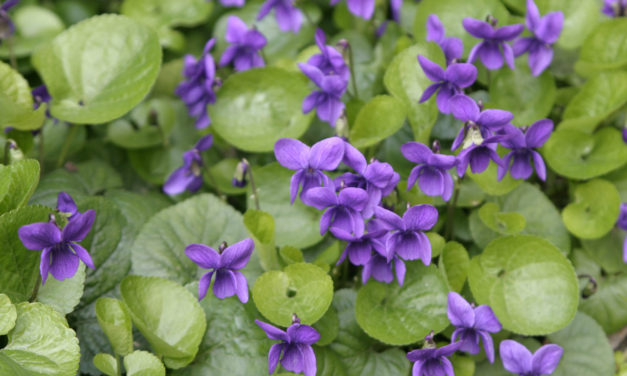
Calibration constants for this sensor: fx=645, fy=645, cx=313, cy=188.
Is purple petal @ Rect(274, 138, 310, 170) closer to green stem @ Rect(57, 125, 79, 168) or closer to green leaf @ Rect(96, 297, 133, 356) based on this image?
green leaf @ Rect(96, 297, 133, 356)

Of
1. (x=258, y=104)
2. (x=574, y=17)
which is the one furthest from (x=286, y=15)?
(x=574, y=17)

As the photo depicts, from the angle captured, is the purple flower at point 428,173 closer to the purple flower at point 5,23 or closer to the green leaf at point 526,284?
the green leaf at point 526,284

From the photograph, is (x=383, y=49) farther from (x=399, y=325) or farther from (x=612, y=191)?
(x=399, y=325)

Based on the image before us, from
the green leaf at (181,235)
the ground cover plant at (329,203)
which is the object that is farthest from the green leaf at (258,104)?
the green leaf at (181,235)

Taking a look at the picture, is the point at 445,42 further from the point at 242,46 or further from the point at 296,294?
the point at 296,294

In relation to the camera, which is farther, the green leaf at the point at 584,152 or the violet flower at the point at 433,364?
the green leaf at the point at 584,152

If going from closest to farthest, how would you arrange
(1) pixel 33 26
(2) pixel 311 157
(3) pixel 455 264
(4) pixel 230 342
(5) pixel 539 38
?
(2) pixel 311 157
(4) pixel 230 342
(3) pixel 455 264
(5) pixel 539 38
(1) pixel 33 26

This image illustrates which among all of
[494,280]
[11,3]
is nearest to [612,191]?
[494,280]
